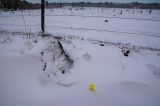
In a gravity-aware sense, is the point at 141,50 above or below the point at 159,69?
above

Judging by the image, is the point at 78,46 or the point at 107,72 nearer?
the point at 107,72

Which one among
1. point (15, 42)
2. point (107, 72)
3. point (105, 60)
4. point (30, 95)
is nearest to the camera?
point (30, 95)

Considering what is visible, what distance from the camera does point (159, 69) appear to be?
204 inches

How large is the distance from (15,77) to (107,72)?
3281 mm

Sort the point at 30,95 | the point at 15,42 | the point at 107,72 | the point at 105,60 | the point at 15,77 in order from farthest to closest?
the point at 15,42 < the point at 105,60 < the point at 107,72 < the point at 15,77 < the point at 30,95

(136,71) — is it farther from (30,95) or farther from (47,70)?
(30,95)

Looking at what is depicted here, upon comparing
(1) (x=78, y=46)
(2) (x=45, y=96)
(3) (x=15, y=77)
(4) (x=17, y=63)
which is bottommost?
(2) (x=45, y=96)

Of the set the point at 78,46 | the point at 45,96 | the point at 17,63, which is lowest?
the point at 45,96

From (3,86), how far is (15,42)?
8.38 feet

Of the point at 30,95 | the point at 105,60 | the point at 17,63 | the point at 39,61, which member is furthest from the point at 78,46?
the point at 30,95

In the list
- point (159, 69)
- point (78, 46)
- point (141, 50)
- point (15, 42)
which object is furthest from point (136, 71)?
point (15, 42)

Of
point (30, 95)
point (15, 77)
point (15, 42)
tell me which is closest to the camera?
point (30, 95)

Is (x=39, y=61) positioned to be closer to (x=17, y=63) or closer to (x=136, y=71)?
(x=17, y=63)

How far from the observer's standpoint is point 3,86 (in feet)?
14.0
